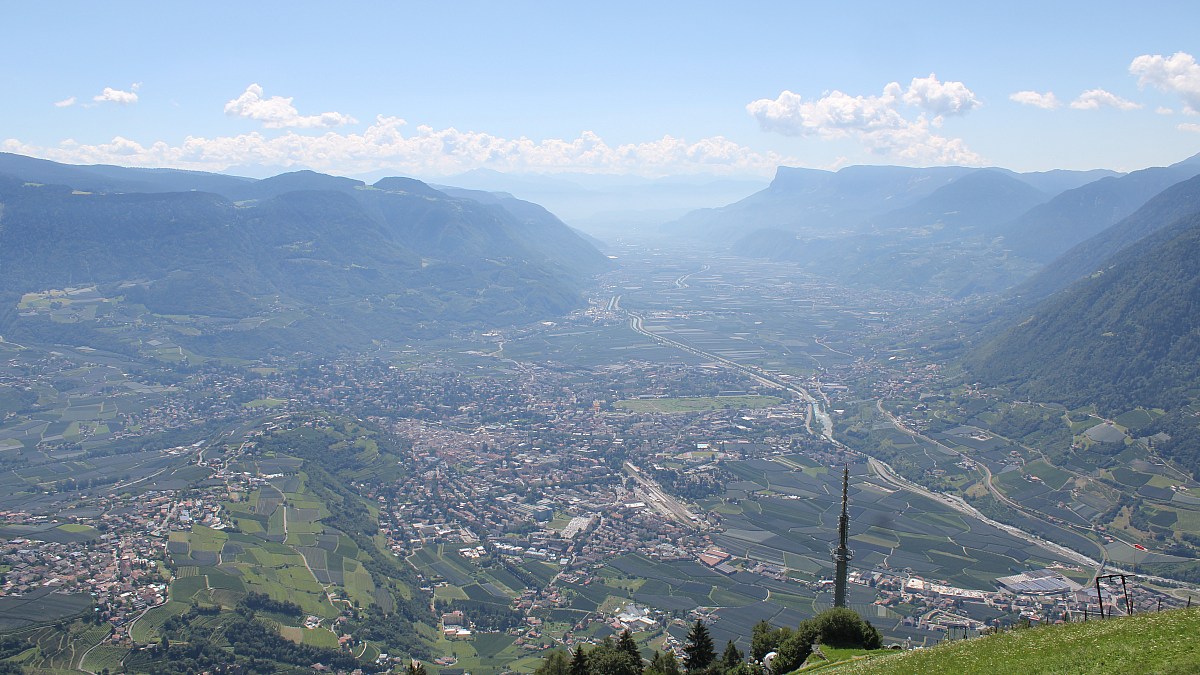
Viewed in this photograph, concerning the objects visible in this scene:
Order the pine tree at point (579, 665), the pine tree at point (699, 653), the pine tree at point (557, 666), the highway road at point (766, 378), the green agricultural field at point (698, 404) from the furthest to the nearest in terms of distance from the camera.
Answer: the green agricultural field at point (698, 404), the highway road at point (766, 378), the pine tree at point (699, 653), the pine tree at point (557, 666), the pine tree at point (579, 665)

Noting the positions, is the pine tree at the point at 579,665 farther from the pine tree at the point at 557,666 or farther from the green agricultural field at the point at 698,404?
the green agricultural field at the point at 698,404

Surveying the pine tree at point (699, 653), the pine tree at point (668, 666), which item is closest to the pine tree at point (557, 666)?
the pine tree at point (668, 666)

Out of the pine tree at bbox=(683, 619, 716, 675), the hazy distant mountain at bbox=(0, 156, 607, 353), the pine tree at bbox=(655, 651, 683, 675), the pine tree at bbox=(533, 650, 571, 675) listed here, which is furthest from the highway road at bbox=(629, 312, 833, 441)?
the pine tree at bbox=(533, 650, 571, 675)

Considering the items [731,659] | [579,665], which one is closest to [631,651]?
[579,665]

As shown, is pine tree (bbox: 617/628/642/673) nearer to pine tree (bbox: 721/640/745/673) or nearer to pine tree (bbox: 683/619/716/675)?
pine tree (bbox: 683/619/716/675)

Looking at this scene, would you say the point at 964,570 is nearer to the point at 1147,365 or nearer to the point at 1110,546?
the point at 1110,546

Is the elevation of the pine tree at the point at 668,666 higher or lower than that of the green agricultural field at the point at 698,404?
higher

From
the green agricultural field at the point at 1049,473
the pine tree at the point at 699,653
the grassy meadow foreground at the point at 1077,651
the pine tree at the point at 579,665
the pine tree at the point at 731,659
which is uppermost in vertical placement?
the grassy meadow foreground at the point at 1077,651

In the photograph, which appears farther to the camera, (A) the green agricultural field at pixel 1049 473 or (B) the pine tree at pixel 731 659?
(A) the green agricultural field at pixel 1049 473
